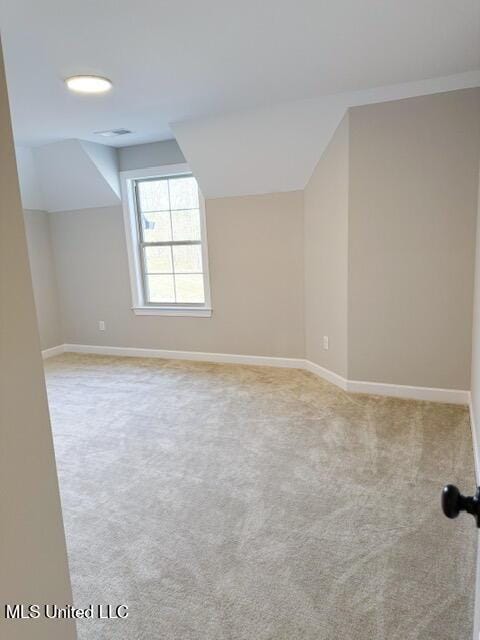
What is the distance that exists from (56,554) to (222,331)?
386 cm

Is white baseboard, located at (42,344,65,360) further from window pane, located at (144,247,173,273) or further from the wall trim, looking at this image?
window pane, located at (144,247,173,273)

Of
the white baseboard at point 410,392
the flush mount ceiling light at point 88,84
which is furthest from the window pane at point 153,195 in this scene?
the white baseboard at point 410,392

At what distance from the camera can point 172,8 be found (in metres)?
1.99

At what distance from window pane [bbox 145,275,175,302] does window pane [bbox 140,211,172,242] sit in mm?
461

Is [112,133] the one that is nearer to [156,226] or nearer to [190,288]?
[156,226]

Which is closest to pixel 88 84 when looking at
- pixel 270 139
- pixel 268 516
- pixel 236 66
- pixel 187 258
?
pixel 236 66

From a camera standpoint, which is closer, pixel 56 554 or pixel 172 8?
pixel 56 554

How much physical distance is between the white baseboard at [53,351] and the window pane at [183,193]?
2446 millimetres

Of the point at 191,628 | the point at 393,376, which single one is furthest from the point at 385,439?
the point at 191,628

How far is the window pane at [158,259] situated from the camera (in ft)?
16.8

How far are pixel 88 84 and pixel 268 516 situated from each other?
2.88 m

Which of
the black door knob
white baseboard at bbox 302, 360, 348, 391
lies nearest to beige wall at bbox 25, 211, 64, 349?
white baseboard at bbox 302, 360, 348, 391

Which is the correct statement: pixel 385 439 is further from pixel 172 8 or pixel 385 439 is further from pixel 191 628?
pixel 172 8

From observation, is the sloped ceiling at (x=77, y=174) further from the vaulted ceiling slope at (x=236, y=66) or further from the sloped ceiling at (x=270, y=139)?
the sloped ceiling at (x=270, y=139)
